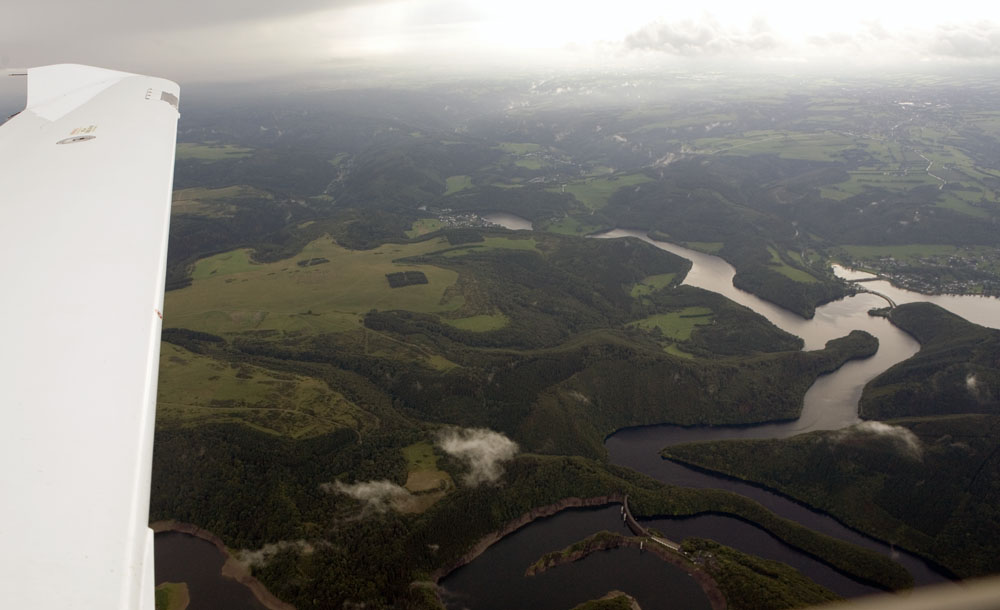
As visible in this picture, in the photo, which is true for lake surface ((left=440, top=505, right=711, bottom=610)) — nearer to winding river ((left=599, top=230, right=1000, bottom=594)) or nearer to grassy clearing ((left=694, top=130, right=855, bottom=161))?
winding river ((left=599, top=230, right=1000, bottom=594))

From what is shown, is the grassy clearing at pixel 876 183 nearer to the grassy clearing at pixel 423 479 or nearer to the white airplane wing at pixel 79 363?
the grassy clearing at pixel 423 479

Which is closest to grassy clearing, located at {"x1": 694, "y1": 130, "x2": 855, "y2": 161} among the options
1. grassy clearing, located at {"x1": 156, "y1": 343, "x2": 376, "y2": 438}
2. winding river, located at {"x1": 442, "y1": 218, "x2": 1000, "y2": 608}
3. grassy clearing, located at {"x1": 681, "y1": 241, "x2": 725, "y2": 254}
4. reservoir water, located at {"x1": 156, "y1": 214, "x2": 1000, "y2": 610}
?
grassy clearing, located at {"x1": 681, "y1": 241, "x2": 725, "y2": 254}

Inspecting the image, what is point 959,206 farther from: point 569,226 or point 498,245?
point 498,245

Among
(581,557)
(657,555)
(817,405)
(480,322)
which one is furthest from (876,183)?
(581,557)

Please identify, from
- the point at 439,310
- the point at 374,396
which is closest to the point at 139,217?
the point at 374,396

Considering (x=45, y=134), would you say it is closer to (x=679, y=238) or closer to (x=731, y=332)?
(x=731, y=332)

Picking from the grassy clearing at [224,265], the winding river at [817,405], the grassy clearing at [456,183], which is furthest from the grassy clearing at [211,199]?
the winding river at [817,405]
